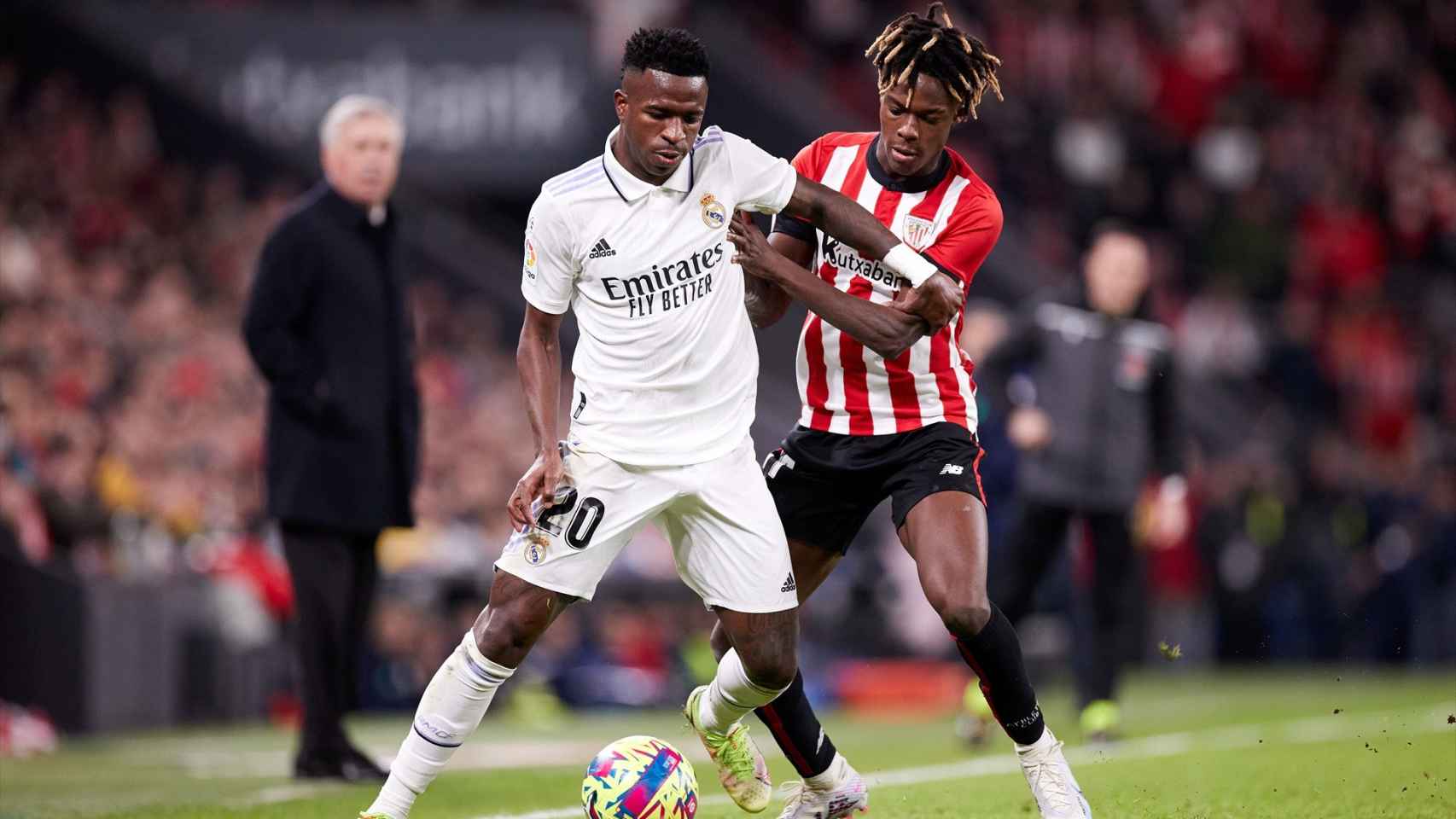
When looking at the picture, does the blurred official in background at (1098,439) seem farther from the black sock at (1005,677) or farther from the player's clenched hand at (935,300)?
the player's clenched hand at (935,300)

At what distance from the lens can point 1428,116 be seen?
22.3m

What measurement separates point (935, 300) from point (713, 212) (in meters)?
0.71

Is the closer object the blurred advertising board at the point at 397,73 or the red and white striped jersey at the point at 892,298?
the red and white striped jersey at the point at 892,298

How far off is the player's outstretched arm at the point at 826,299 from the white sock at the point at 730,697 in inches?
40.9

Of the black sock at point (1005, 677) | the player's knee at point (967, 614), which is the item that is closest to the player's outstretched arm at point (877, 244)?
the player's knee at point (967, 614)

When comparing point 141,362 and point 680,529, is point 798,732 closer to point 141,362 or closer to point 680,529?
point 680,529

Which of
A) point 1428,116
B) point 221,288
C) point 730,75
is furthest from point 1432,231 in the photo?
point 221,288

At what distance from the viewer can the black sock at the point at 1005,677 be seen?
593 centimetres

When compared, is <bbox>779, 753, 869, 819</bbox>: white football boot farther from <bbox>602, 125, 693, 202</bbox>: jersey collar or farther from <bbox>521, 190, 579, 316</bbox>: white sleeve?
<bbox>602, 125, 693, 202</bbox>: jersey collar

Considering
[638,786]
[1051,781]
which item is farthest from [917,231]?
[638,786]

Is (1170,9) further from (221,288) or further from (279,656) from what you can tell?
(279,656)

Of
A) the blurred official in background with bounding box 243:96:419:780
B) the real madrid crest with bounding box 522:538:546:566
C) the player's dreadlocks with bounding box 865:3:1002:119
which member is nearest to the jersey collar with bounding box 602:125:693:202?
the player's dreadlocks with bounding box 865:3:1002:119

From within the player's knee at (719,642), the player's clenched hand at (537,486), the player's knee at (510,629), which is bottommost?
the player's knee at (719,642)

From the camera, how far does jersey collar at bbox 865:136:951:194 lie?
6.33 meters
